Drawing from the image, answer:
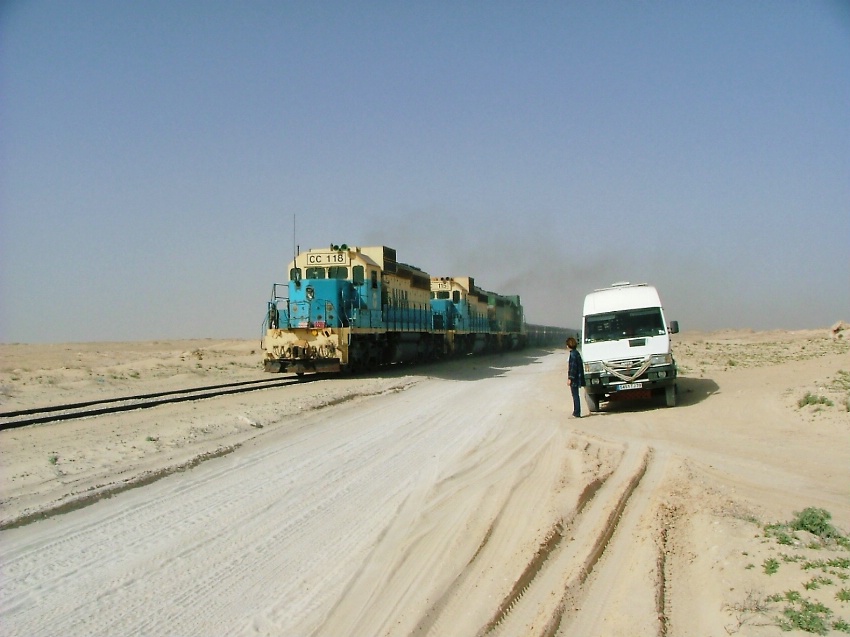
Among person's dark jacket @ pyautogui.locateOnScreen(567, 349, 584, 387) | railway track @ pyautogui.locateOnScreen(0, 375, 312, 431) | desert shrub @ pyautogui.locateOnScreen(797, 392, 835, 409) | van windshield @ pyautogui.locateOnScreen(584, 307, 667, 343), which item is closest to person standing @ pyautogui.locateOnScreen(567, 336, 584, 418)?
person's dark jacket @ pyautogui.locateOnScreen(567, 349, 584, 387)

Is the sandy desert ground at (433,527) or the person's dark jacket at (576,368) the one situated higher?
the person's dark jacket at (576,368)

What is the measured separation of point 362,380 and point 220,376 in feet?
27.9

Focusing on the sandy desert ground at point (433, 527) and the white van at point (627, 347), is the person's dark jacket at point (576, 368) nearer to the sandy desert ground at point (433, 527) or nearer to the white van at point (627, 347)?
the white van at point (627, 347)

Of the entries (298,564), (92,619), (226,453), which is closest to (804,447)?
(298,564)

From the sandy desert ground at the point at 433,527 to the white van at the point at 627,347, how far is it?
1188mm

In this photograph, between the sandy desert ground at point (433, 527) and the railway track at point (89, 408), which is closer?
the sandy desert ground at point (433, 527)

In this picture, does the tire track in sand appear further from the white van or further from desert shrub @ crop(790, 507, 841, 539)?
the white van

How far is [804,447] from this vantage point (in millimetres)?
9578

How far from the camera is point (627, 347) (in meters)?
14.2

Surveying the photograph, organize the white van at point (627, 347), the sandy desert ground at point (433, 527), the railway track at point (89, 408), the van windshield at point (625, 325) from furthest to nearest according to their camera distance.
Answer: the van windshield at point (625, 325)
the white van at point (627, 347)
the railway track at point (89, 408)
the sandy desert ground at point (433, 527)

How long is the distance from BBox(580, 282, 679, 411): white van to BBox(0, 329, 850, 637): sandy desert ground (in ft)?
3.90

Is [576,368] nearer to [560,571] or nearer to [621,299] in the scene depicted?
[621,299]

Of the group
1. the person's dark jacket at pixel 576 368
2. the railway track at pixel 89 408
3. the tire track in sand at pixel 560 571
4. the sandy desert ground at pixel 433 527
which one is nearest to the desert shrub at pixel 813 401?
the sandy desert ground at pixel 433 527

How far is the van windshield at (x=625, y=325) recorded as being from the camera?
47.9 feet
